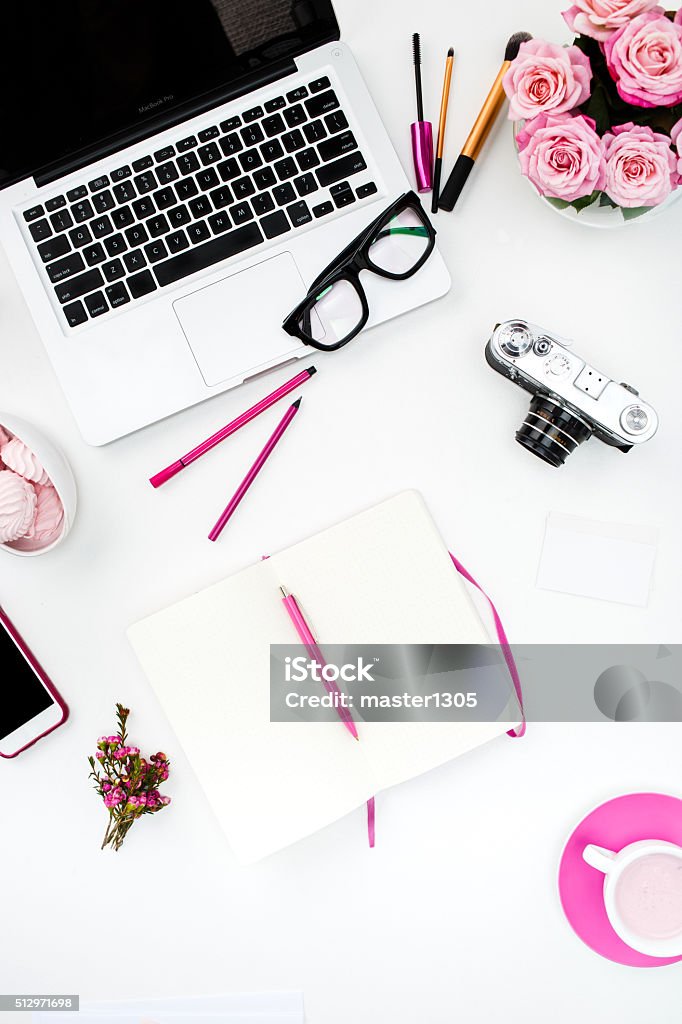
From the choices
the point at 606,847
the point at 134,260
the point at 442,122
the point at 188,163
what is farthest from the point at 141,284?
the point at 606,847

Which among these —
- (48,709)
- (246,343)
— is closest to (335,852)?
(48,709)

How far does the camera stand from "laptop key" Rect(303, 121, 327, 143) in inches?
29.2

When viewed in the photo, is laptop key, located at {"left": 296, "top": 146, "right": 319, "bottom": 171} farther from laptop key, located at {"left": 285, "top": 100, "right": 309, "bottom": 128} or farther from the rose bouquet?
the rose bouquet

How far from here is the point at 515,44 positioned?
753 millimetres

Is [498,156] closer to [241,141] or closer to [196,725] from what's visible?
[241,141]

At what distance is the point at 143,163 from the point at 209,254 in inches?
4.5

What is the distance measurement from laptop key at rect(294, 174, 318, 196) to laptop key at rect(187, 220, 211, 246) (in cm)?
10

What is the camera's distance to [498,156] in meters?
0.78

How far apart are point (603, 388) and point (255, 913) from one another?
649 millimetres

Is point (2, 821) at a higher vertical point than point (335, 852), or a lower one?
higher

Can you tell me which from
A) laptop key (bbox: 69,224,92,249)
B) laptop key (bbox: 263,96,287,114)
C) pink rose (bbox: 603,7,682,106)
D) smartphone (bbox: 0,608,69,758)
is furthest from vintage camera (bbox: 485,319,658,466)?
smartphone (bbox: 0,608,69,758)

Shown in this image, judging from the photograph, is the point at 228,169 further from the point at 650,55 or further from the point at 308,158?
the point at 650,55

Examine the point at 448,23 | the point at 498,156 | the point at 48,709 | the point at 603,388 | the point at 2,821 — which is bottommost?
the point at 2,821

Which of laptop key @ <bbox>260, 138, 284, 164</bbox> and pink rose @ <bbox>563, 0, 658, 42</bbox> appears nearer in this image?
pink rose @ <bbox>563, 0, 658, 42</bbox>
